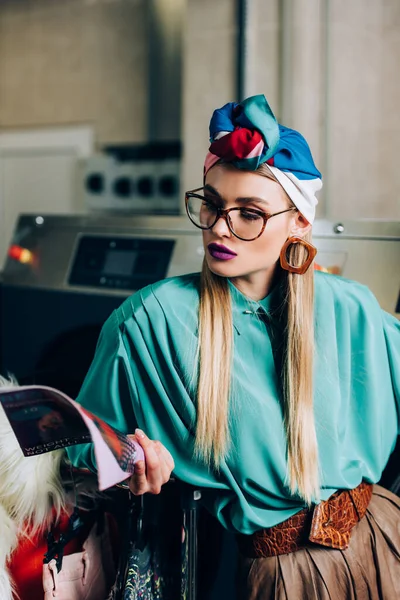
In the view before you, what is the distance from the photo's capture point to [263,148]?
1.05 m

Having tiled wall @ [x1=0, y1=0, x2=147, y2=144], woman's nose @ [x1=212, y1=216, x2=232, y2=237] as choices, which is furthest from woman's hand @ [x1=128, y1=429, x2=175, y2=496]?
tiled wall @ [x1=0, y1=0, x2=147, y2=144]

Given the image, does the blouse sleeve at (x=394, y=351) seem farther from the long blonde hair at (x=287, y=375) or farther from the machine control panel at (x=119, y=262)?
the machine control panel at (x=119, y=262)

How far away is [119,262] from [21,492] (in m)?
0.72

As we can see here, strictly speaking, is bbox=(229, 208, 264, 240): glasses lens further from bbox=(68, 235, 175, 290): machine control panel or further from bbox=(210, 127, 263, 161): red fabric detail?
bbox=(68, 235, 175, 290): machine control panel

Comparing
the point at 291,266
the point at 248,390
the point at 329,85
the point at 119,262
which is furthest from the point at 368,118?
the point at 248,390

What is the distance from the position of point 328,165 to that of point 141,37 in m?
1.37

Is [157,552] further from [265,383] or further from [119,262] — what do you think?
[119,262]

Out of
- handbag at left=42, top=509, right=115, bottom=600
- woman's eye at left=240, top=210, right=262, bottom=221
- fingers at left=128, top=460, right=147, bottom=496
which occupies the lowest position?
handbag at left=42, top=509, right=115, bottom=600

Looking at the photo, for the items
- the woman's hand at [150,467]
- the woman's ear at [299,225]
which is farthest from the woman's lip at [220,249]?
the woman's hand at [150,467]

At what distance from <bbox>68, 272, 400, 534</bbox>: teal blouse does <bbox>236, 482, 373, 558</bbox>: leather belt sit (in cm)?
2

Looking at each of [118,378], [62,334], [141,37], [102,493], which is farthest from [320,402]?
[141,37]

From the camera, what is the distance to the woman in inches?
43.6

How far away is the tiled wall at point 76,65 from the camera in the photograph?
3.19m


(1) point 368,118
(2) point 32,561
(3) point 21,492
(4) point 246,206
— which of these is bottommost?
(2) point 32,561
